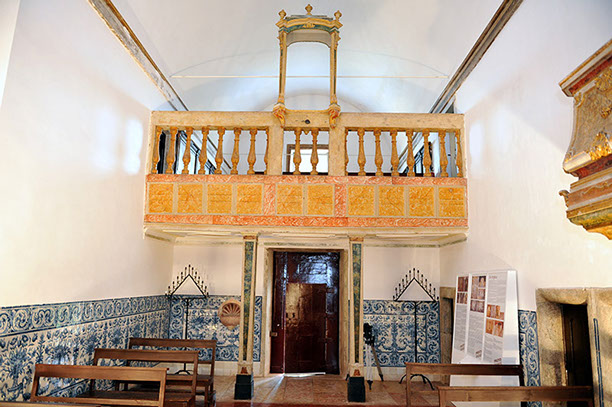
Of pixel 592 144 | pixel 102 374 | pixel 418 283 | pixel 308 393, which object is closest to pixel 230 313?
pixel 308 393

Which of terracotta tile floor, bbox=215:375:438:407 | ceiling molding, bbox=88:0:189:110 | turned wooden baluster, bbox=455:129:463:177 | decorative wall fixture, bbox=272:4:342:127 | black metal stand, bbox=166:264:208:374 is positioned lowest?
terracotta tile floor, bbox=215:375:438:407

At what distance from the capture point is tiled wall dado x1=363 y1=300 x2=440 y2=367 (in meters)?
8.48

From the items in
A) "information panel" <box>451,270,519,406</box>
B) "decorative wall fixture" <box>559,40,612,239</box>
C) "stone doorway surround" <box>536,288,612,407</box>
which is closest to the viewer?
"decorative wall fixture" <box>559,40,612,239</box>

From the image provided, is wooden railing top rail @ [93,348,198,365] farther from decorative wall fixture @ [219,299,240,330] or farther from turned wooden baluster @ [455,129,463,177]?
turned wooden baluster @ [455,129,463,177]

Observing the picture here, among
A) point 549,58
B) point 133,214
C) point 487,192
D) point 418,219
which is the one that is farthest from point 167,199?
point 549,58

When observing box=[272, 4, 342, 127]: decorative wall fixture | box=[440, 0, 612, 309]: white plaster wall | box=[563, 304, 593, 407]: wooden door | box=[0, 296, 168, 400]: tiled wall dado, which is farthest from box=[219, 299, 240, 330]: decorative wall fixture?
box=[563, 304, 593, 407]: wooden door

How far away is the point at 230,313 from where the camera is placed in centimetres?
851

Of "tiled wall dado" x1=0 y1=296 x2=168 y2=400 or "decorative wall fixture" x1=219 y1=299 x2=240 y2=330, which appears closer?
"tiled wall dado" x1=0 y1=296 x2=168 y2=400

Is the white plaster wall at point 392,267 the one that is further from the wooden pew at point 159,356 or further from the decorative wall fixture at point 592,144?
the decorative wall fixture at point 592,144

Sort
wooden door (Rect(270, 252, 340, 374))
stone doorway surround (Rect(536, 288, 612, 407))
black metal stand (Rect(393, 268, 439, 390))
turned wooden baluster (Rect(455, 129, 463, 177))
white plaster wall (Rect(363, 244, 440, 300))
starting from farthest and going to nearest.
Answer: wooden door (Rect(270, 252, 340, 374))
white plaster wall (Rect(363, 244, 440, 300))
black metal stand (Rect(393, 268, 439, 390))
turned wooden baluster (Rect(455, 129, 463, 177))
stone doorway surround (Rect(536, 288, 612, 407))

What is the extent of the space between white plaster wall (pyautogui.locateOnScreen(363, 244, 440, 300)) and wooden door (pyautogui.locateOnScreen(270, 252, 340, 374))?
0.80 meters

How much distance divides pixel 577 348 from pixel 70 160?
5341 millimetres

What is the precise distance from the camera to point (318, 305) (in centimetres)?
926

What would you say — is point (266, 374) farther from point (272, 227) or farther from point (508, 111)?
point (508, 111)
